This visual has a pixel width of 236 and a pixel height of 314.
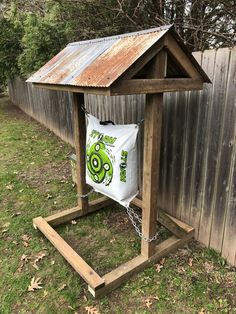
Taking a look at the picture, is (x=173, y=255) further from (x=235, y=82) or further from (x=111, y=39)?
(x=111, y=39)

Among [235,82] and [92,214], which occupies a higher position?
[235,82]

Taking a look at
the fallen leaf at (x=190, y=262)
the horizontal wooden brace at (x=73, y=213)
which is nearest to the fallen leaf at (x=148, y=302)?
the fallen leaf at (x=190, y=262)

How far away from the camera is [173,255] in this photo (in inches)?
127

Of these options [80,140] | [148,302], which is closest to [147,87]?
[80,140]

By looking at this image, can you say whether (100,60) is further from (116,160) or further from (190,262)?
(190,262)

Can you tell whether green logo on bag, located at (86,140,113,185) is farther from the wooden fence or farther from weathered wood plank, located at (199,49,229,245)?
weathered wood plank, located at (199,49,229,245)

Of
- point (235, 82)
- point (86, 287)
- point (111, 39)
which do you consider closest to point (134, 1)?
point (111, 39)

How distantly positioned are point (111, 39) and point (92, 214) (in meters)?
2.41

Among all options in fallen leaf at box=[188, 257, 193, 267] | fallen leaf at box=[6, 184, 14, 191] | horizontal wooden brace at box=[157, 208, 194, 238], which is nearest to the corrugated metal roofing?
horizontal wooden brace at box=[157, 208, 194, 238]

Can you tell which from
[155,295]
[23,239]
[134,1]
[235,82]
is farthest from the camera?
[134,1]

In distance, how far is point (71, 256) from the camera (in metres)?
2.99

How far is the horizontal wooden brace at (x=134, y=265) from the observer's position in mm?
2721

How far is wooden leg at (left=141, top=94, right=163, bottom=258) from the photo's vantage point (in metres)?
2.50

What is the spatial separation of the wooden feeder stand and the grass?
152mm
